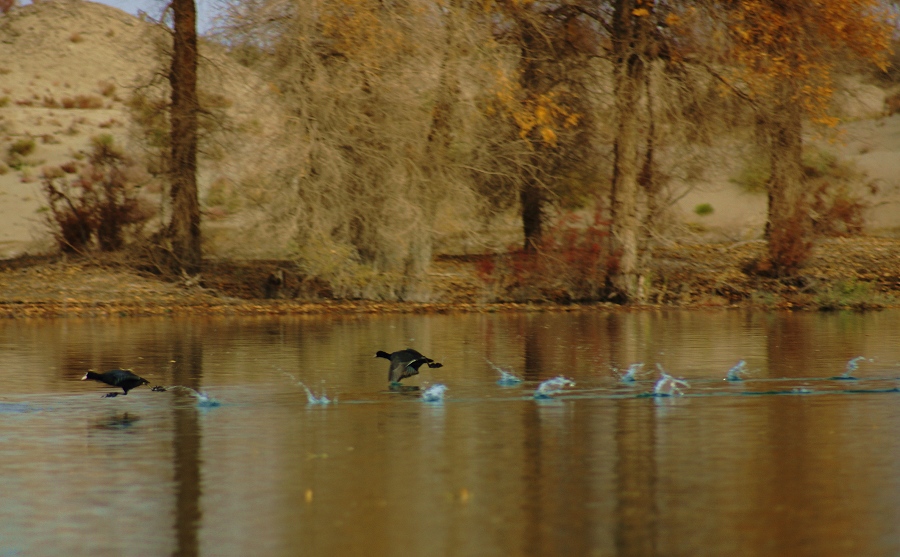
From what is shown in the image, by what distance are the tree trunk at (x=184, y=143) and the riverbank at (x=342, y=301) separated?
0.74m

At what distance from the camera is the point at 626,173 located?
2880 centimetres

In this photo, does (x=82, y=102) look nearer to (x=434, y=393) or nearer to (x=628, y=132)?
(x=628, y=132)

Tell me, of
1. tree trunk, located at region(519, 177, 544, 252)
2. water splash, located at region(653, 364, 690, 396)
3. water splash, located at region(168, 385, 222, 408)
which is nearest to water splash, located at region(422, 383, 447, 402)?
water splash, located at region(168, 385, 222, 408)

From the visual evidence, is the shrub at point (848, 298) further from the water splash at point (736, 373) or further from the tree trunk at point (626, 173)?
the water splash at point (736, 373)

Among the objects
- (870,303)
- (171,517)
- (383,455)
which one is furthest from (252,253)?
(171,517)

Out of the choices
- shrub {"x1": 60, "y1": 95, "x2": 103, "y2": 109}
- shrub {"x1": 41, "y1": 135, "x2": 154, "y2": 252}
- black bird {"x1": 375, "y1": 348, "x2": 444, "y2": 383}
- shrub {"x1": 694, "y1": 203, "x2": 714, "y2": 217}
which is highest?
shrub {"x1": 60, "y1": 95, "x2": 103, "y2": 109}

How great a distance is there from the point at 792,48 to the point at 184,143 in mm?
13050

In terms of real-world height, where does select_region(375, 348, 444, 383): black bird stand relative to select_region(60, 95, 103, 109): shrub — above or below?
below

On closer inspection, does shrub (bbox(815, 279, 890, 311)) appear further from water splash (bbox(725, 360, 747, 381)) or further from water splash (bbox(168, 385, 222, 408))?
water splash (bbox(168, 385, 222, 408))

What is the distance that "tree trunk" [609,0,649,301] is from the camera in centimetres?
2839

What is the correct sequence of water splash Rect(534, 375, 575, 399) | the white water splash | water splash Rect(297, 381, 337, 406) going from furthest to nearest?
the white water splash
water splash Rect(534, 375, 575, 399)
water splash Rect(297, 381, 337, 406)

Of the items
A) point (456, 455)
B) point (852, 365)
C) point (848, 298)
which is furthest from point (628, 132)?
point (456, 455)

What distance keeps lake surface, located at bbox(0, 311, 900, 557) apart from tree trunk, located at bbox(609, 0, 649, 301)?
9817 millimetres

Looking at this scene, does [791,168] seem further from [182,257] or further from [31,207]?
[31,207]
